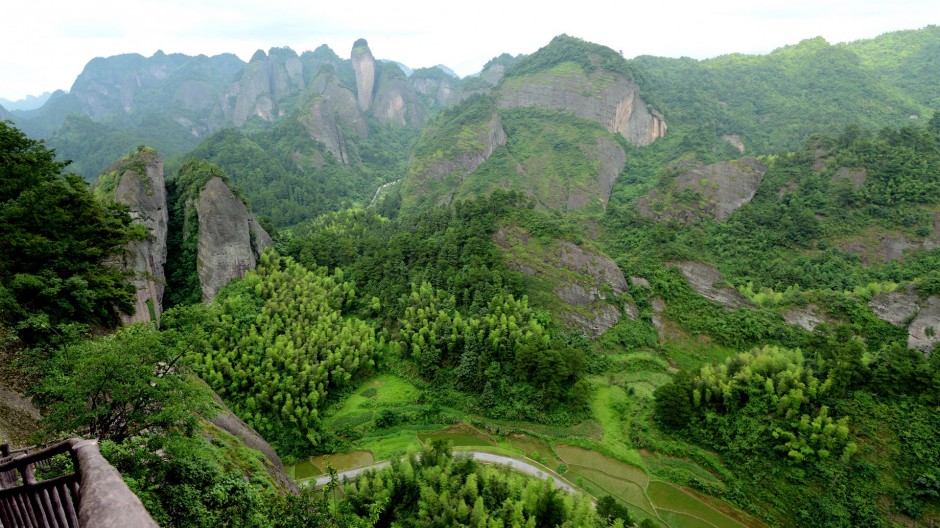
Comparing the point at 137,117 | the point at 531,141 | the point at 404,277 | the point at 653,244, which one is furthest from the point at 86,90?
the point at 653,244

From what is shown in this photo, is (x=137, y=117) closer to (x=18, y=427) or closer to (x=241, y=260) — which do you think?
(x=241, y=260)

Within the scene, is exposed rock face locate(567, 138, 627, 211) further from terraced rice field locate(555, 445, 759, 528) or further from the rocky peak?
terraced rice field locate(555, 445, 759, 528)

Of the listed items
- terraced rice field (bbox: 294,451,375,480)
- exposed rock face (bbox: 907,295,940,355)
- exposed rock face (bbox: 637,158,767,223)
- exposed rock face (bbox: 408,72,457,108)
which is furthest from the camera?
exposed rock face (bbox: 408,72,457,108)

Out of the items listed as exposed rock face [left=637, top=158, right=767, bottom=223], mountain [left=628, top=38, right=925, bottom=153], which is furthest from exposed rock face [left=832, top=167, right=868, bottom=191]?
mountain [left=628, top=38, right=925, bottom=153]

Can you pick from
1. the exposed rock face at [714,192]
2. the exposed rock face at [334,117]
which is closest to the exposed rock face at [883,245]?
the exposed rock face at [714,192]

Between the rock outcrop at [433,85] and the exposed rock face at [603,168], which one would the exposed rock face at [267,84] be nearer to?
the rock outcrop at [433,85]

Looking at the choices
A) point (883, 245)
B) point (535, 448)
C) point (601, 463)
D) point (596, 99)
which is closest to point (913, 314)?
point (883, 245)
